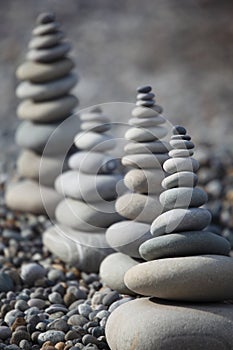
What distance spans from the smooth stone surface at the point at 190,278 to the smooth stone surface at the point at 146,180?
2.15ft

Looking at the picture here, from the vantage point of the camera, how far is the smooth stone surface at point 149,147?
3.64 meters

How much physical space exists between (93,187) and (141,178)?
35.0 inches

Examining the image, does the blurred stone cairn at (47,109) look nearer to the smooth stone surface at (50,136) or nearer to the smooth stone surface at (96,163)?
the smooth stone surface at (50,136)

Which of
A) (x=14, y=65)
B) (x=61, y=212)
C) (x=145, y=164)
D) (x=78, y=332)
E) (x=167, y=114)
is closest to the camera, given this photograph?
(x=78, y=332)

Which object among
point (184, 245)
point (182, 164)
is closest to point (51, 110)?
point (182, 164)

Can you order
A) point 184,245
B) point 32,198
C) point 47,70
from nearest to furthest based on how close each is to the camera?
point 184,245 < point 47,70 < point 32,198

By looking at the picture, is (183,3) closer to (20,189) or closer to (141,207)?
(20,189)

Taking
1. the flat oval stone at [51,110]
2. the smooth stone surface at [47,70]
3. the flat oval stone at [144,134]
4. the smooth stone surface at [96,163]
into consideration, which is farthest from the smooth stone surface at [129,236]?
the smooth stone surface at [47,70]

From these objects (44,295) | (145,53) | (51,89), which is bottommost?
(44,295)

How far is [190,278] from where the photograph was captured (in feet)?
9.98

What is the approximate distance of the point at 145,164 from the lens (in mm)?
3664

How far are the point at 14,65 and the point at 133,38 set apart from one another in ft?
6.57

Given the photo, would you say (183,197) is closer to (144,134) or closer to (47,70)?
(144,134)

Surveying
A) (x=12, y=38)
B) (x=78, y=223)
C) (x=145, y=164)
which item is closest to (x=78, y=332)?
(x=145, y=164)
